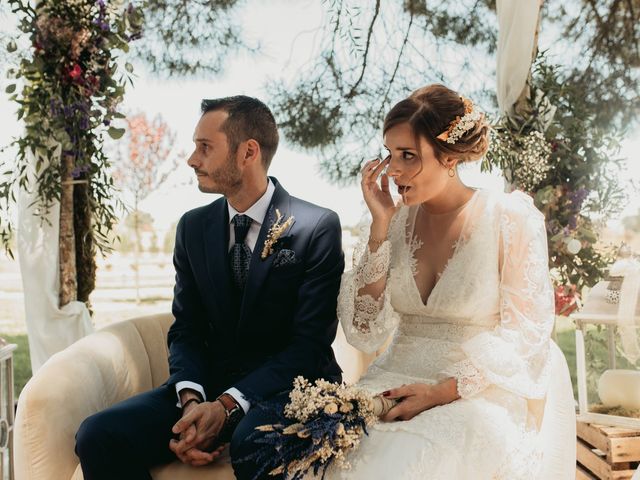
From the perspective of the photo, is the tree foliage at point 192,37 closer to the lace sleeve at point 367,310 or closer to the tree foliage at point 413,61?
the tree foliage at point 413,61

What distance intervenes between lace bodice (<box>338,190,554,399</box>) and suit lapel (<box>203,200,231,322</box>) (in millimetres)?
341

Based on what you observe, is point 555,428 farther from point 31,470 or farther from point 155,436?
point 31,470

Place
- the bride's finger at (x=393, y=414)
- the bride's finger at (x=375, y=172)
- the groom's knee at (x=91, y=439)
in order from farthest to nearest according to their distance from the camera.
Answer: the bride's finger at (x=375, y=172), the groom's knee at (x=91, y=439), the bride's finger at (x=393, y=414)

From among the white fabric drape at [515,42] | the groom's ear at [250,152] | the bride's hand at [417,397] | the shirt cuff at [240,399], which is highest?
the white fabric drape at [515,42]

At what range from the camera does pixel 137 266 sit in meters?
4.73

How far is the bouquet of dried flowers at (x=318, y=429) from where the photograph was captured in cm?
152

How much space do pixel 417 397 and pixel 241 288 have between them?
672mm

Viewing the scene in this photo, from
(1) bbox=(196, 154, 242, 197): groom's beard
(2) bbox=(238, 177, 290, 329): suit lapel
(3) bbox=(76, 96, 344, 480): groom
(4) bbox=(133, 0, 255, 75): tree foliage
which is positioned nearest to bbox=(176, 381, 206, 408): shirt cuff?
(3) bbox=(76, 96, 344, 480): groom

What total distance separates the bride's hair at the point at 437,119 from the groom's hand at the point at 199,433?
883mm

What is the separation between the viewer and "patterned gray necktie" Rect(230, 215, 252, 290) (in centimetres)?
214

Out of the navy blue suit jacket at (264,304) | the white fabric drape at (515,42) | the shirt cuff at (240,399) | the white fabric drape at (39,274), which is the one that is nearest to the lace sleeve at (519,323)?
the navy blue suit jacket at (264,304)

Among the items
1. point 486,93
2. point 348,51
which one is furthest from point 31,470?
point 486,93

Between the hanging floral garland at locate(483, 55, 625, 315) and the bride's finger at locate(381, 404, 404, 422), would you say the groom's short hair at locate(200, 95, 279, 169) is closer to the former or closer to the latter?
the bride's finger at locate(381, 404, 404, 422)

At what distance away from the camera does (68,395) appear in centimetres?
194
